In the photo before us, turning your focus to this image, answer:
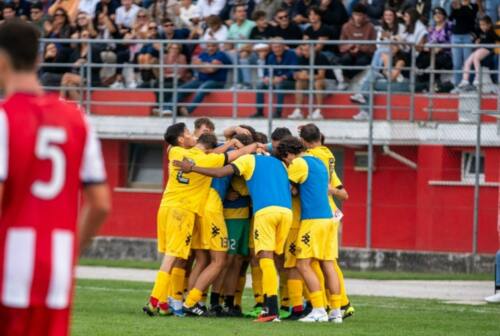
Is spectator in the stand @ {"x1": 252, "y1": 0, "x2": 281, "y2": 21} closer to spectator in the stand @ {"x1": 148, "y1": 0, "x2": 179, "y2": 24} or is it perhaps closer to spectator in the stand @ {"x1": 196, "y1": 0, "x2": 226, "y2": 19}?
spectator in the stand @ {"x1": 196, "y1": 0, "x2": 226, "y2": 19}

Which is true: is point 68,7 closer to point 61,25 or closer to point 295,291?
point 61,25

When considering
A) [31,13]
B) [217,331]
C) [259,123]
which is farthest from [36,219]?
[31,13]

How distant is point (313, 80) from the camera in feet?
81.3

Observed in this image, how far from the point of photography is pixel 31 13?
29.2 m

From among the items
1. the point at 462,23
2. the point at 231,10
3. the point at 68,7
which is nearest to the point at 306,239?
the point at 462,23

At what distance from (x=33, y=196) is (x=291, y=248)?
8.68 m

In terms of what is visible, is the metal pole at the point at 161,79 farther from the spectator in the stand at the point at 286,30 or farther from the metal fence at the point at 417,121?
the spectator in the stand at the point at 286,30

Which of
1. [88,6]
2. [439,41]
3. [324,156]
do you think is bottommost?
[324,156]

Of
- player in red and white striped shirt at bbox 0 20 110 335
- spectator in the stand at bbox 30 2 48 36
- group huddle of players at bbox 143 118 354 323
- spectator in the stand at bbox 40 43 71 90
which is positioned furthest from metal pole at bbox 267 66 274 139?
player in red and white striped shirt at bbox 0 20 110 335

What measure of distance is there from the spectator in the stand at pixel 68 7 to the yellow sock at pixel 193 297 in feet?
48.6

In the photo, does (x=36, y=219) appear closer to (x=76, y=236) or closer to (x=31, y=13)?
(x=76, y=236)

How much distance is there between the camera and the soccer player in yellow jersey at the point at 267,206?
14.1 metres

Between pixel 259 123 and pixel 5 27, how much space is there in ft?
62.7

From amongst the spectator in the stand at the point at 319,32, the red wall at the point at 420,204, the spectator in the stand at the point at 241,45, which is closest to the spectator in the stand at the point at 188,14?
the spectator in the stand at the point at 241,45
